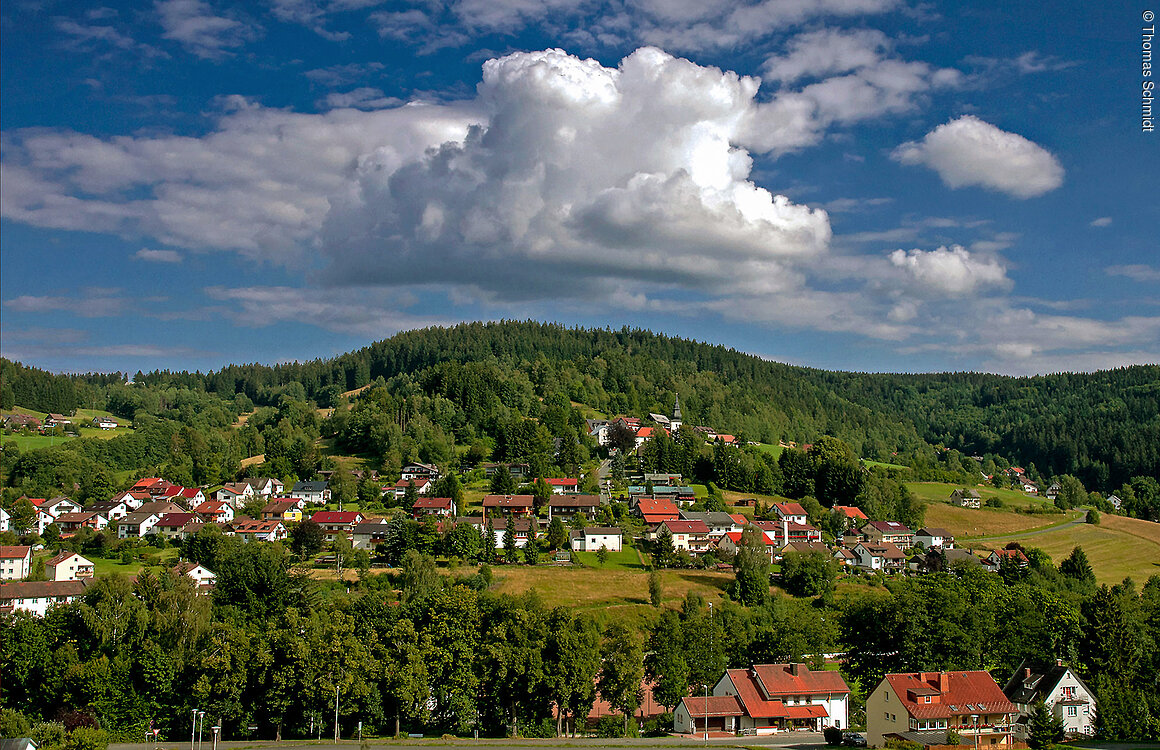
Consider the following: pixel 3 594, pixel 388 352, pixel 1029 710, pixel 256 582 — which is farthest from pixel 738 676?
pixel 388 352

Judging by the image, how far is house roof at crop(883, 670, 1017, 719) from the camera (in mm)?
33500

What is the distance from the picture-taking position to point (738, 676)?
37.4 meters

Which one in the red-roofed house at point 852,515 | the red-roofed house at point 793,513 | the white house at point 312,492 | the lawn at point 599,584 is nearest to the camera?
the lawn at point 599,584

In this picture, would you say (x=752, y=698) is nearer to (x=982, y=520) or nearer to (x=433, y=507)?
(x=433, y=507)

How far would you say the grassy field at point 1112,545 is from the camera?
2736 inches

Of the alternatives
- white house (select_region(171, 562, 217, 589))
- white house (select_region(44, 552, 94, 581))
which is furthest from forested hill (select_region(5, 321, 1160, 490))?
white house (select_region(44, 552, 94, 581))

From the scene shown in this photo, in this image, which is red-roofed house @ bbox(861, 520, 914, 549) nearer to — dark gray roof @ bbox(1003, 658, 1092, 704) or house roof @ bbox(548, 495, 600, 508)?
house roof @ bbox(548, 495, 600, 508)

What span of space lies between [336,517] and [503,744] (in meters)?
43.2

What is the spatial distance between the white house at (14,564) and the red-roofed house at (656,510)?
4628cm

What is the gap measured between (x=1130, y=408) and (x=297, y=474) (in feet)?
529

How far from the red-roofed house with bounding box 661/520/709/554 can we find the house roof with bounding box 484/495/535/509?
12.9 meters

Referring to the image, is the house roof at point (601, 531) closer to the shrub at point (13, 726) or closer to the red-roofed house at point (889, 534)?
the red-roofed house at point (889, 534)

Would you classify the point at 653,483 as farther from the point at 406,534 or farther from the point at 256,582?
the point at 256,582

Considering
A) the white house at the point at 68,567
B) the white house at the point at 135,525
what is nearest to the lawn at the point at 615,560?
the white house at the point at 68,567
